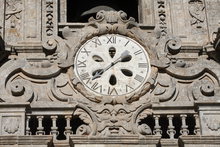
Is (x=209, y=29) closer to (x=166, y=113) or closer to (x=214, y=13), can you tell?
(x=214, y=13)

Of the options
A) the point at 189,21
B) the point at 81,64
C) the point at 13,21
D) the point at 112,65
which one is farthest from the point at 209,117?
the point at 13,21

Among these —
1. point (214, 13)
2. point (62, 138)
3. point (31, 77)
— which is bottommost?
point (62, 138)

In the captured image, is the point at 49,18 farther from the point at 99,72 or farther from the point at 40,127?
the point at 40,127

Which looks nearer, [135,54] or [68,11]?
[135,54]

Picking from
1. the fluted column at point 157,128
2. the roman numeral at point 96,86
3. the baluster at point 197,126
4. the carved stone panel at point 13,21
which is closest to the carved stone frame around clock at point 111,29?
the roman numeral at point 96,86

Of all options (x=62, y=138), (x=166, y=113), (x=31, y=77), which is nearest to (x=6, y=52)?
(x=31, y=77)

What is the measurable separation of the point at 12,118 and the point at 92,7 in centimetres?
371

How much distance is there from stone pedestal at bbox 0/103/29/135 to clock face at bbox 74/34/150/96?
1285mm

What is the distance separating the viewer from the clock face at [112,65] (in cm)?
1647

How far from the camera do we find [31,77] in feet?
54.2

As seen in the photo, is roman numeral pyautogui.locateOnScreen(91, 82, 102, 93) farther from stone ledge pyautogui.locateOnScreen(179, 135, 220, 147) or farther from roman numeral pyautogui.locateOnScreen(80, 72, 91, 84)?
stone ledge pyautogui.locateOnScreen(179, 135, 220, 147)

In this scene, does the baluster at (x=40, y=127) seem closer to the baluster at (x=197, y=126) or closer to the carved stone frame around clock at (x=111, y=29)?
the carved stone frame around clock at (x=111, y=29)

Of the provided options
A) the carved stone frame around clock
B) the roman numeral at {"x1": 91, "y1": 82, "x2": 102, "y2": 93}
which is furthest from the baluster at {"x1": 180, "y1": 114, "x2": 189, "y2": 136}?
the roman numeral at {"x1": 91, "y1": 82, "x2": 102, "y2": 93}

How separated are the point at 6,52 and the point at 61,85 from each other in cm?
121
